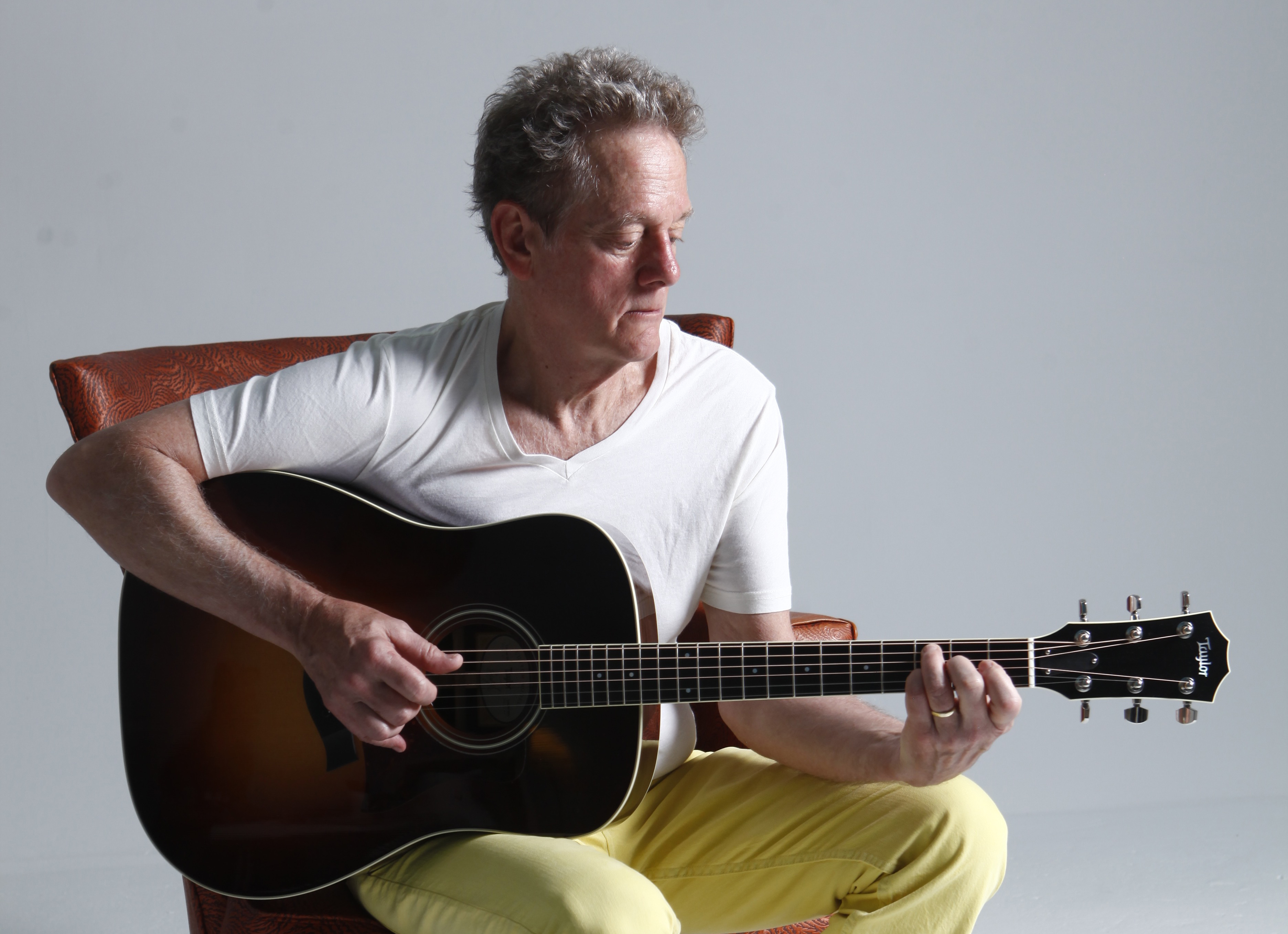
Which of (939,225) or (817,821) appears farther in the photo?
(939,225)

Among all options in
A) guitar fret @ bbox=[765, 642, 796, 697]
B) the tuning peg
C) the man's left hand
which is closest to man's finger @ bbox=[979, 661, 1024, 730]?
the man's left hand

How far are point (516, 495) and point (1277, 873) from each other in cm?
213

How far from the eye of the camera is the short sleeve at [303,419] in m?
1.47

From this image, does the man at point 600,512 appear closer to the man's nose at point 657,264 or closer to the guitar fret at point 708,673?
the man's nose at point 657,264

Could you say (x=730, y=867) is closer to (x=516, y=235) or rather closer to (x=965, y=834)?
(x=965, y=834)

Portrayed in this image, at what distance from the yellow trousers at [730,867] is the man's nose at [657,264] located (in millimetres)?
687

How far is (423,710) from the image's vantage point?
1.43 meters

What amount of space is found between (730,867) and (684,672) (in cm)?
29

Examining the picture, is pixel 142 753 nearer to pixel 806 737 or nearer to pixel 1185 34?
pixel 806 737

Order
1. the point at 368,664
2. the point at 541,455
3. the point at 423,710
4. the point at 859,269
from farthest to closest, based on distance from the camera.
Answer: the point at 859,269 < the point at 541,455 < the point at 423,710 < the point at 368,664

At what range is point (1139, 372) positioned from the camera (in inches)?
114

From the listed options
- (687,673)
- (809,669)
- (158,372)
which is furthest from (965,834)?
(158,372)

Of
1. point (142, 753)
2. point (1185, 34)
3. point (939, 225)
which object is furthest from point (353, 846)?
point (1185, 34)

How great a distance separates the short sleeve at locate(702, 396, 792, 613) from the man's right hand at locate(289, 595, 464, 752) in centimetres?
46
